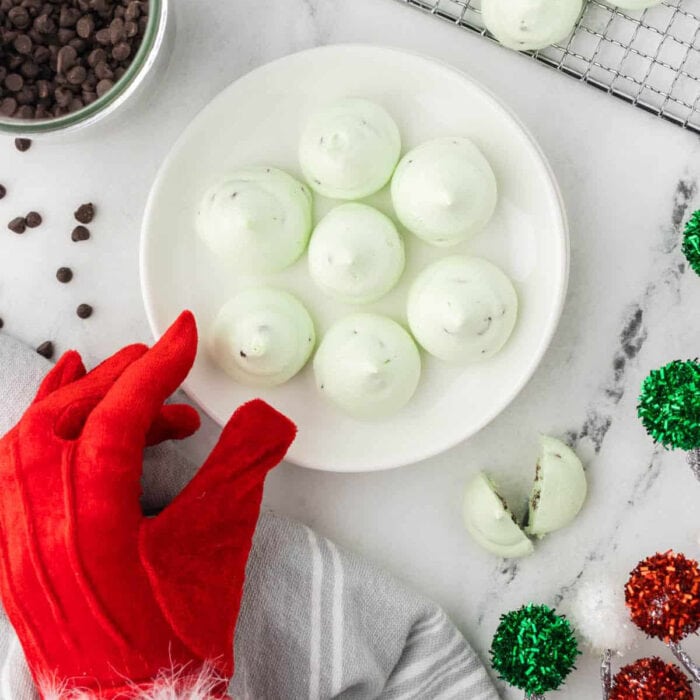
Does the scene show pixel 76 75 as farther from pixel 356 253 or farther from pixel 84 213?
pixel 356 253

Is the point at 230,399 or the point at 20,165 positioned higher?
the point at 20,165

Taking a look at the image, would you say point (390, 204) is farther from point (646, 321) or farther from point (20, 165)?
point (20, 165)

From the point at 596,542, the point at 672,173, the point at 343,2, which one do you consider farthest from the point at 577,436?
the point at 343,2

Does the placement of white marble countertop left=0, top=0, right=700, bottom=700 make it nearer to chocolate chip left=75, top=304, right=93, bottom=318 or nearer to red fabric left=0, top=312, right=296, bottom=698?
chocolate chip left=75, top=304, right=93, bottom=318

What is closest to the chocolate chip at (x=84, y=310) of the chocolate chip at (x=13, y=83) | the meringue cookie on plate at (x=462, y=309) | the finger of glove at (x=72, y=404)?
the finger of glove at (x=72, y=404)

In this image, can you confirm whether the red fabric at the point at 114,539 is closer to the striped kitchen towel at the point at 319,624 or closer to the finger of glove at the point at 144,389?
the finger of glove at the point at 144,389

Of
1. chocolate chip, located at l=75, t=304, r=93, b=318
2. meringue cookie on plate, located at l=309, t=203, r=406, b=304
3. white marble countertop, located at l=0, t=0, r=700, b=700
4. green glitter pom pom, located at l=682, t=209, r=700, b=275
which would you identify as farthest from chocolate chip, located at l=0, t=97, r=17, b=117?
green glitter pom pom, located at l=682, t=209, r=700, b=275
